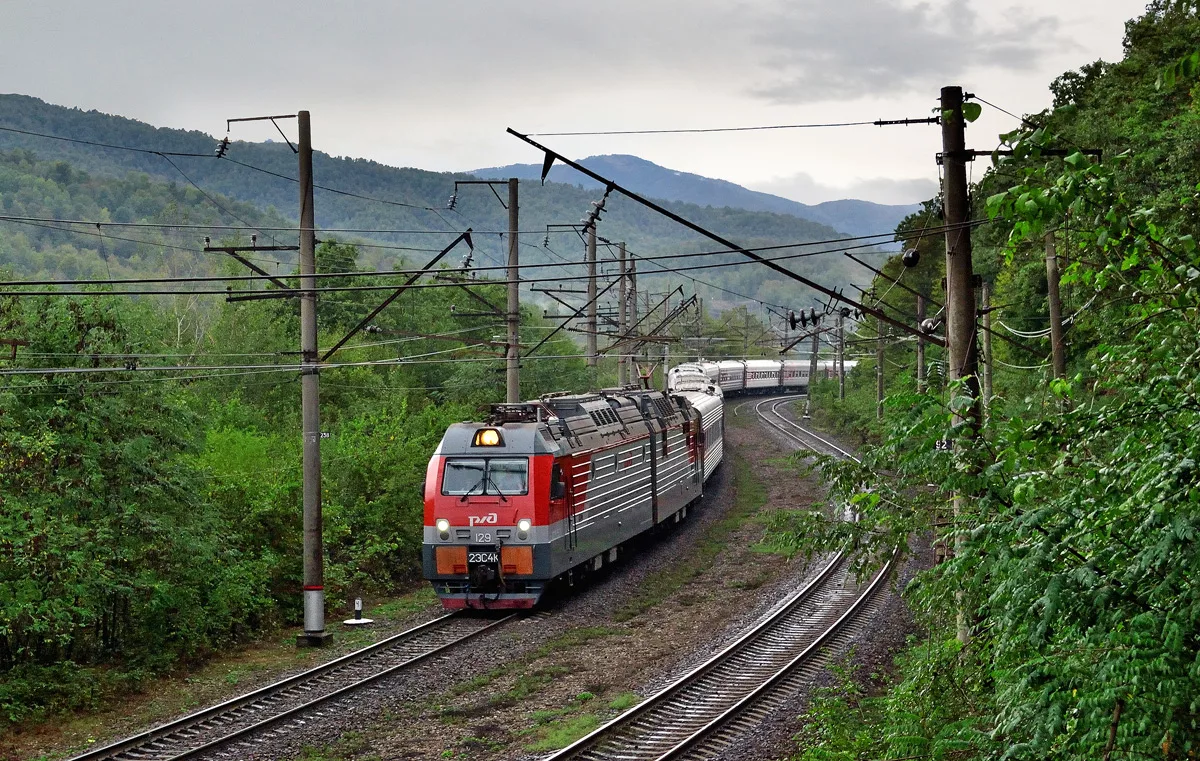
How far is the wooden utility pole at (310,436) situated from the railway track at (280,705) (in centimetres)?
132

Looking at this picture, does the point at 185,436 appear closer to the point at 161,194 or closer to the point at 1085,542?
the point at 1085,542

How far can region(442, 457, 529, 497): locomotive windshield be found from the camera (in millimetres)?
19938

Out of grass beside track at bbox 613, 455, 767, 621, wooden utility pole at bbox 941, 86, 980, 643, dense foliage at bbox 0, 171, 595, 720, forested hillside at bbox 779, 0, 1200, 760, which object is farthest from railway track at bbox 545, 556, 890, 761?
dense foliage at bbox 0, 171, 595, 720

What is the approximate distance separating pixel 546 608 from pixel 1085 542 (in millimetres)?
15195

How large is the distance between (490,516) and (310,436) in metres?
3.37

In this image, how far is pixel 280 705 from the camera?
48.3 feet

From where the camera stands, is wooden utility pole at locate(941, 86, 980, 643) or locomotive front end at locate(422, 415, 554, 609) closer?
wooden utility pole at locate(941, 86, 980, 643)

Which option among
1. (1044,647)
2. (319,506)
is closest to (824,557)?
(319,506)

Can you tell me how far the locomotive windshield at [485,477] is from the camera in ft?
65.4

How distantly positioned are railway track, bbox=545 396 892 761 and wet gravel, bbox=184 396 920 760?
336mm

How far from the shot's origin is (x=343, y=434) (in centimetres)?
2617

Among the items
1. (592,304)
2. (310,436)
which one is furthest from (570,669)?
(592,304)

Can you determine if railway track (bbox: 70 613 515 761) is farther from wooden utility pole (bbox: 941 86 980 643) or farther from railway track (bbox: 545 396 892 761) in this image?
wooden utility pole (bbox: 941 86 980 643)

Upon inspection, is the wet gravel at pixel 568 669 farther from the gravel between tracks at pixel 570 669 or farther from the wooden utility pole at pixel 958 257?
the wooden utility pole at pixel 958 257
